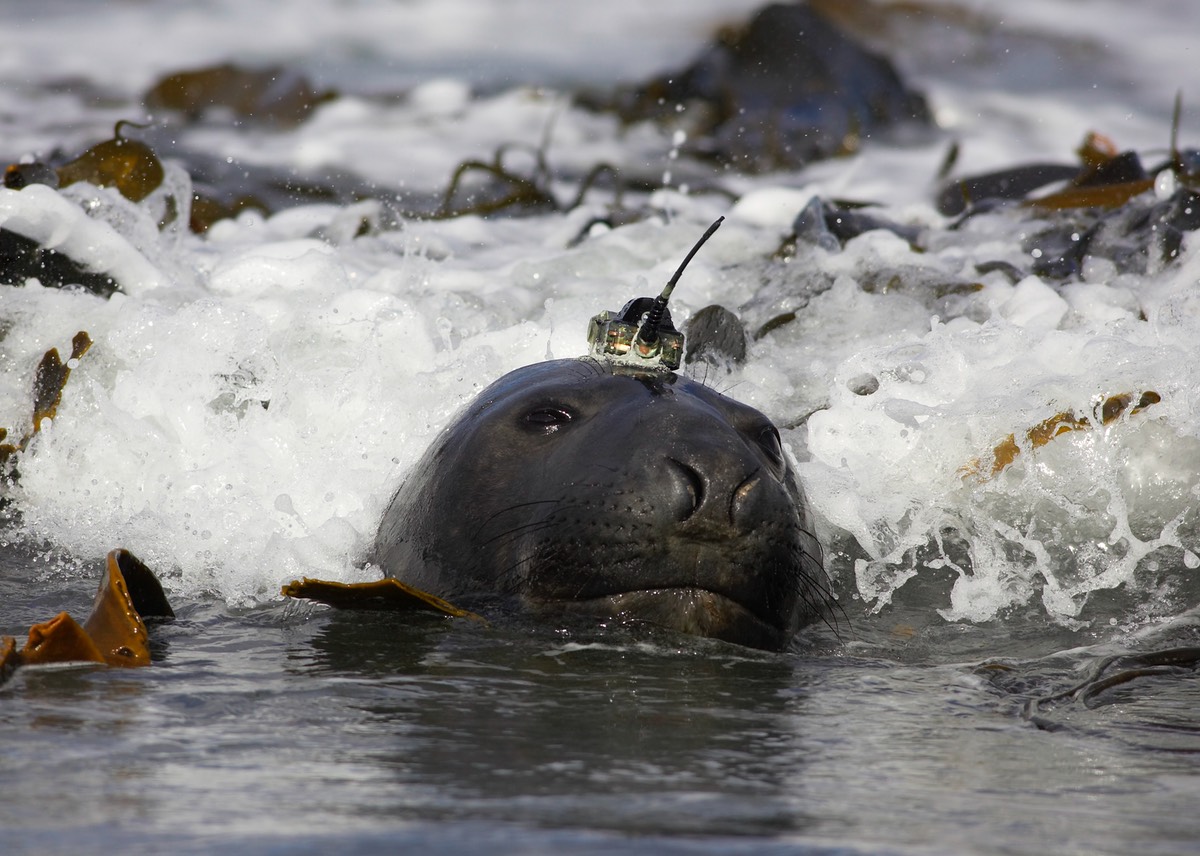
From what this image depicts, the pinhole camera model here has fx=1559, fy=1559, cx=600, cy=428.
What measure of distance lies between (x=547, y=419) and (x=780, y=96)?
1026 cm

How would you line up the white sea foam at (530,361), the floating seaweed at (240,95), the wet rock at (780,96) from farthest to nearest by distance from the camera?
the floating seaweed at (240,95), the wet rock at (780,96), the white sea foam at (530,361)

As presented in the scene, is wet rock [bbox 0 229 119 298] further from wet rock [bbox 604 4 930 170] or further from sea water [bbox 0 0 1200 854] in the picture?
wet rock [bbox 604 4 930 170]

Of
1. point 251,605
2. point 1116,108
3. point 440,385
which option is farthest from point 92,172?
point 1116,108

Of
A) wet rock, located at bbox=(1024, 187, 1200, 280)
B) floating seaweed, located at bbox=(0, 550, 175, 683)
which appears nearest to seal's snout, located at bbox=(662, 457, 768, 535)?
floating seaweed, located at bbox=(0, 550, 175, 683)

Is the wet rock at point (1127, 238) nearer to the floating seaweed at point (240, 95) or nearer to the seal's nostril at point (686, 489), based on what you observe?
the seal's nostril at point (686, 489)

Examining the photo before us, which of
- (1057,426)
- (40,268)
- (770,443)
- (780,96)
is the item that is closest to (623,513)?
(770,443)

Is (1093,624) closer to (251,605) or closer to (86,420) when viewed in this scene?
(251,605)

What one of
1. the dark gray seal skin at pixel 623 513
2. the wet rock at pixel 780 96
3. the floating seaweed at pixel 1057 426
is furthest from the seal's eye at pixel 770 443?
the wet rock at pixel 780 96

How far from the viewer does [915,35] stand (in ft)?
61.6

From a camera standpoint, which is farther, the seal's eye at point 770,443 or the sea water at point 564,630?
the seal's eye at point 770,443

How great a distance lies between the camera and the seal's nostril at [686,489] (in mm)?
3521

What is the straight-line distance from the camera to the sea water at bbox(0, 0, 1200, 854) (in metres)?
2.30

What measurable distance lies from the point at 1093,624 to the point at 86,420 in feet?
12.0

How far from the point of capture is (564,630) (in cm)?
365
